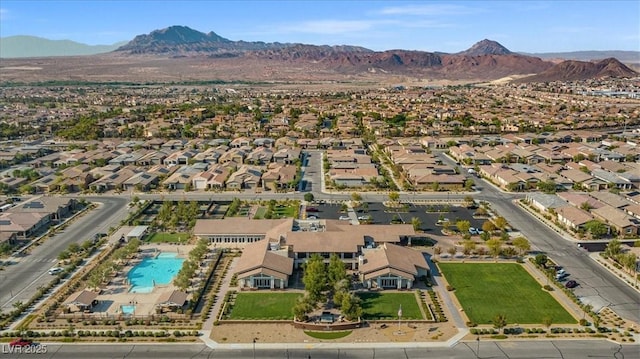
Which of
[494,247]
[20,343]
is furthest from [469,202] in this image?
[20,343]

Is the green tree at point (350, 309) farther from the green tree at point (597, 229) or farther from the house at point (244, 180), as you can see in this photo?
the house at point (244, 180)

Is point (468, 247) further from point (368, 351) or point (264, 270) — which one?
point (264, 270)

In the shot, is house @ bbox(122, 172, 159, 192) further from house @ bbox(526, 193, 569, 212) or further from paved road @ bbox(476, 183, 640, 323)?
house @ bbox(526, 193, 569, 212)

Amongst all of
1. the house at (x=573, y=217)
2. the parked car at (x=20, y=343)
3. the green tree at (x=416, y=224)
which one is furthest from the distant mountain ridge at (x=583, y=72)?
the parked car at (x=20, y=343)

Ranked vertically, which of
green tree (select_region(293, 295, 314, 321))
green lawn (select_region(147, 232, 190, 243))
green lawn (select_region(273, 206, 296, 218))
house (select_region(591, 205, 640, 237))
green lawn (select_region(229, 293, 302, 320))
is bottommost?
green lawn (select_region(229, 293, 302, 320))

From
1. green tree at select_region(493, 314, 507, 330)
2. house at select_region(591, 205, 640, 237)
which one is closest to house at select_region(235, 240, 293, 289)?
green tree at select_region(493, 314, 507, 330)
